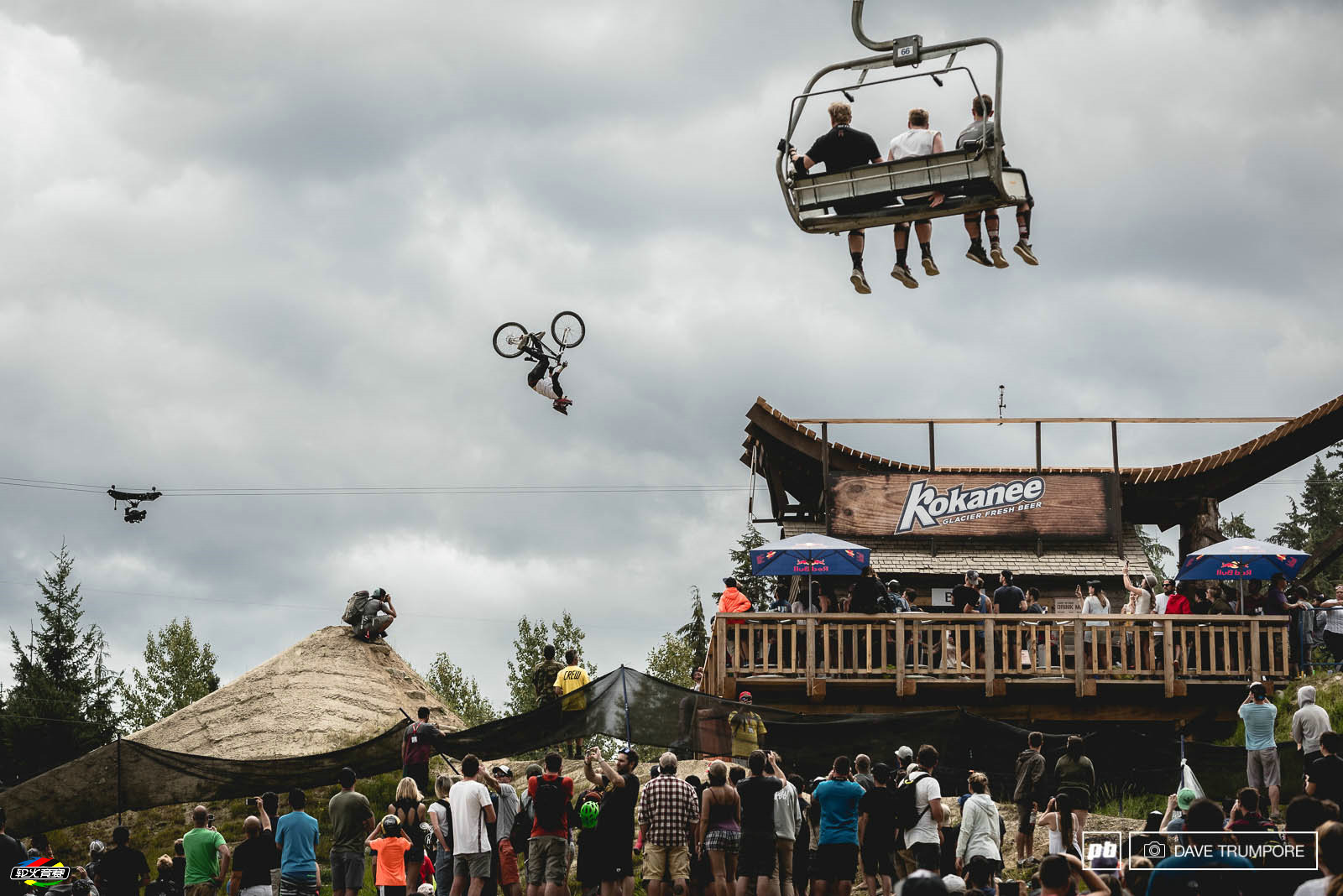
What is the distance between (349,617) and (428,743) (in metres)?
11.3

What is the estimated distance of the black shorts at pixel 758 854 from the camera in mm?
13844

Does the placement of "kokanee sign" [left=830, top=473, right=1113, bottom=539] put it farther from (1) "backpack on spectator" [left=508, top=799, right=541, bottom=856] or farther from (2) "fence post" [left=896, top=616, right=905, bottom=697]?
(1) "backpack on spectator" [left=508, top=799, right=541, bottom=856]

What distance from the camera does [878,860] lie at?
46.1 ft

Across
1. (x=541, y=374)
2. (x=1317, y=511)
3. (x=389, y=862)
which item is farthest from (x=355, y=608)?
(x=1317, y=511)

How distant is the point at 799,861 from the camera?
14758mm

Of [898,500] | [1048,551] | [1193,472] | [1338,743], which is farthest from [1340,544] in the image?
[1338,743]

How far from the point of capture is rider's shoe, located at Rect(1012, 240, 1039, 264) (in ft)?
50.0

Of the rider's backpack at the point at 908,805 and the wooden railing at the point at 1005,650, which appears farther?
the wooden railing at the point at 1005,650

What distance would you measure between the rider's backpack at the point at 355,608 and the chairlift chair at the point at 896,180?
640 inches

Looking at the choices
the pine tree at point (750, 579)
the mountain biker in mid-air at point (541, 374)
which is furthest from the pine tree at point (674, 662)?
the mountain biker in mid-air at point (541, 374)

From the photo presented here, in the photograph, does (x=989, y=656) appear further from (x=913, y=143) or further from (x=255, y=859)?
(x=255, y=859)

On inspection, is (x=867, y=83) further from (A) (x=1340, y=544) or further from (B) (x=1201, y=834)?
(A) (x=1340, y=544)

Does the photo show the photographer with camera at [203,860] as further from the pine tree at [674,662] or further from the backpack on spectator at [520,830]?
the pine tree at [674,662]

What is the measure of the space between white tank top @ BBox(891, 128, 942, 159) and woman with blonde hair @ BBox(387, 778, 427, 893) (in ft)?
25.1
